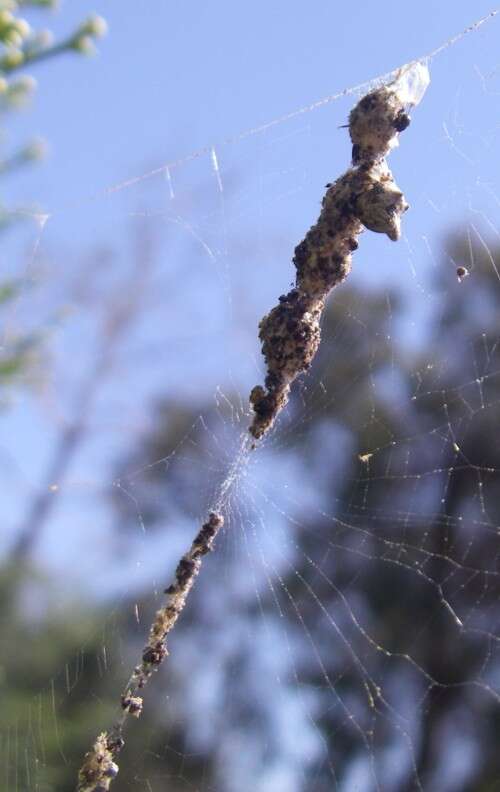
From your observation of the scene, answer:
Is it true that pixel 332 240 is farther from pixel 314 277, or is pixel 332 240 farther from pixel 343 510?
pixel 343 510

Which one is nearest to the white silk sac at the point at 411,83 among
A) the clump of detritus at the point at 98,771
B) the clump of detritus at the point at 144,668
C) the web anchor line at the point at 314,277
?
the web anchor line at the point at 314,277

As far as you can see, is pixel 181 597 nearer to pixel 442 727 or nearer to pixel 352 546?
pixel 352 546

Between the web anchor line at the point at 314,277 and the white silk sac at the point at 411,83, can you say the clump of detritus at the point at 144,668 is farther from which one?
the white silk sac at the point at 411,83

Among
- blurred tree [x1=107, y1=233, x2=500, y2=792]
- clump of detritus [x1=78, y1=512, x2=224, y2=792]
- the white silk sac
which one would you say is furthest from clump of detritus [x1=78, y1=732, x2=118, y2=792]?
blurred tree [x1=107, y1=233, x2=500, y2=792]

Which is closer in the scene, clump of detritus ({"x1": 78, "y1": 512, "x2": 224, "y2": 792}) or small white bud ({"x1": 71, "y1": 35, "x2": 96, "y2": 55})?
clump of detritus ({"x1": 78, "y1": 512, "x2": 224, "y2": 792})

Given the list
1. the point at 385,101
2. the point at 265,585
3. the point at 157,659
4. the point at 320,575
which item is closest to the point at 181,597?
the point at 157,659

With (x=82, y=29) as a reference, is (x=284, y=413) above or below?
below

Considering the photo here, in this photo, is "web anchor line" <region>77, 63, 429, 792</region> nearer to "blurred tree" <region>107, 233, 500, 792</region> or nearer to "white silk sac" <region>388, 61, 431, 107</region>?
"white silk sac" <region>388, 61, 431, 107</region>

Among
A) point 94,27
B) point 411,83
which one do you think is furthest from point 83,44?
point 411,83
